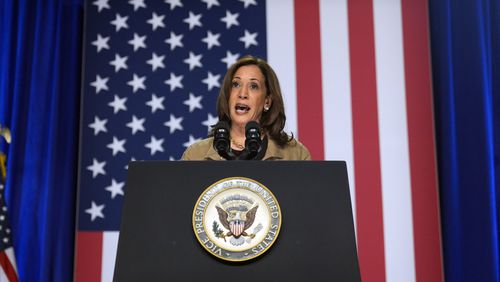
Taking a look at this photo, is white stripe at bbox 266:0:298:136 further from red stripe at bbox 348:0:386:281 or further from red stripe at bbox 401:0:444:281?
red stripe at bbox 401:0:444:281

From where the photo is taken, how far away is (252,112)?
6.69ft

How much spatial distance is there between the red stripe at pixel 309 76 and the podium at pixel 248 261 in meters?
2.51

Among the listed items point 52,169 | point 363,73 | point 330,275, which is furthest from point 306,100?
point 330,275

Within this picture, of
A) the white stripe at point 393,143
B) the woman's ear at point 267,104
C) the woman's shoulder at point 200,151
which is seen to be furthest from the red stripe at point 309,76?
the woman's shoulder at point 200,151

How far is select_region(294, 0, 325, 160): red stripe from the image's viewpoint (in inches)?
149

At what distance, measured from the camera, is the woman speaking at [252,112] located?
2.02 meters

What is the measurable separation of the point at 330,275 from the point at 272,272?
0.12 m

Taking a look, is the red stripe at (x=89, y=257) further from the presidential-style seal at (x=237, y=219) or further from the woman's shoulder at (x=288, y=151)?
the presidential-style seal at (x=237, y=219)

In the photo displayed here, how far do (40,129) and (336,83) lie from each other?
6.50ft

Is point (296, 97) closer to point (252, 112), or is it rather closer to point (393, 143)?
point (393, 143)

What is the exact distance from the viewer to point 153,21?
4.00m

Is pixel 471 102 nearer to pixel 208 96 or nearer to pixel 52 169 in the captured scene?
pixel 208 96

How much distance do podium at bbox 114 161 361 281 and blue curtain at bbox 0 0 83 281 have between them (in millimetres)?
2483

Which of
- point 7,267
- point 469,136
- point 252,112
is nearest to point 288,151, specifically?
point 252,112
